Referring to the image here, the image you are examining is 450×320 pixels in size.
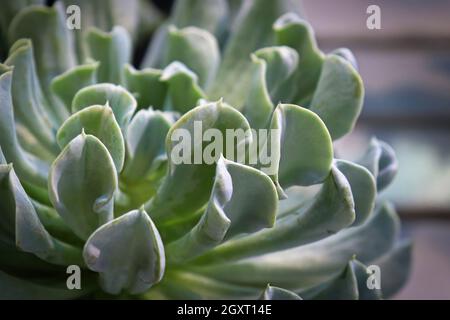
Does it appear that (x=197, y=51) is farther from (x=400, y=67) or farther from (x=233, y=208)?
(x=400, y=67)

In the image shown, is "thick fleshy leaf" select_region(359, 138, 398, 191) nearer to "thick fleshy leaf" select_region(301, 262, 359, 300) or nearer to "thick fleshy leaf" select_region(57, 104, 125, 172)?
"thick fleshy leaf" select_region(301, 262, 359, 300)

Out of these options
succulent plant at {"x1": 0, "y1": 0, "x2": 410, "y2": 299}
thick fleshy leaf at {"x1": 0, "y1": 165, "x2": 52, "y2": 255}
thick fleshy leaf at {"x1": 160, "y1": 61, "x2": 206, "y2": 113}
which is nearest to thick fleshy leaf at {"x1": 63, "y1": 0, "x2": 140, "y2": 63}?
succulent plant at {"x1": 0, "y1": 0, "x2": 410, "y2": 299}

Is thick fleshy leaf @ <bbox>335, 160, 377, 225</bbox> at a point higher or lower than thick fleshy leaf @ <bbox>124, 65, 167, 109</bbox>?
lower

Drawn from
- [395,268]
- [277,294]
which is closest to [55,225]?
[277,294]

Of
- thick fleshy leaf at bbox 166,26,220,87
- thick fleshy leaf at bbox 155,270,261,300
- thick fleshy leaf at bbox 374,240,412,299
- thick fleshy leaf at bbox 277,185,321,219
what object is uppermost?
thick fleshy leaf at bbox 166,26,220,87

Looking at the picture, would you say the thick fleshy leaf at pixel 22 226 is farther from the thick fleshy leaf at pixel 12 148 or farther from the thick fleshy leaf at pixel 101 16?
the thick fleshy leaf at pixel 101 16
